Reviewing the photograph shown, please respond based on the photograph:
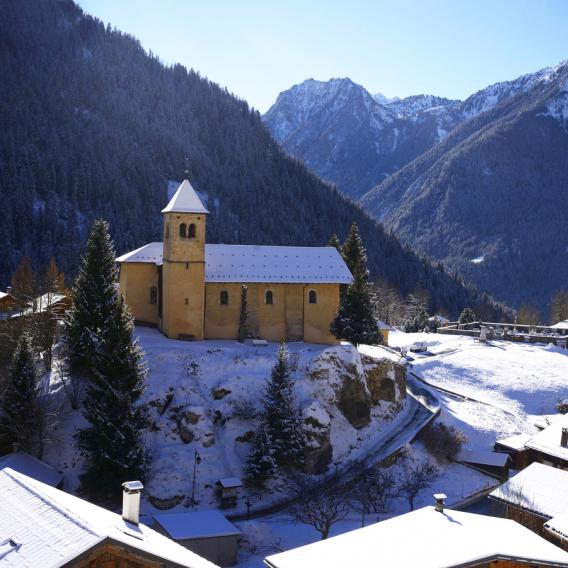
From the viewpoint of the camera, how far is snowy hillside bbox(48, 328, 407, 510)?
43375mm

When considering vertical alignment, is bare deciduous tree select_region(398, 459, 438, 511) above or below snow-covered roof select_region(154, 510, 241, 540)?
below

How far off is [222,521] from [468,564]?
19.5 m

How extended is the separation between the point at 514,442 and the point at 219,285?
28219 mm

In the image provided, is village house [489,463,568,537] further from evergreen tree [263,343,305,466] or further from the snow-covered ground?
evergreen tree [263,343,305,466]

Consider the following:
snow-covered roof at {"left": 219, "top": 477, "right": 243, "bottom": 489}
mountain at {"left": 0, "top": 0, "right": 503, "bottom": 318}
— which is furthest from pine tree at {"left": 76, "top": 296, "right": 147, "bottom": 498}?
mountain at {"left": 0, "top": 0, "right": 503, "bottom": 318}

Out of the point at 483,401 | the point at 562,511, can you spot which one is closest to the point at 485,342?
the point at 483,401

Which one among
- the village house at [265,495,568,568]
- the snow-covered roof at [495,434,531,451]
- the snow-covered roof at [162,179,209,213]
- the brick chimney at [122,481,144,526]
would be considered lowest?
the snow-covered roof at [495,434,531,451]

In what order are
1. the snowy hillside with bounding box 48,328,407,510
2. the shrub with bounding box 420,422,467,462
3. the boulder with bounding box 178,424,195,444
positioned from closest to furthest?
the snowy hillside with bounding box 48,328,407,510, the boulder with bounding box 178,424,195,444, the shrub with bounding box 420,422,467,462

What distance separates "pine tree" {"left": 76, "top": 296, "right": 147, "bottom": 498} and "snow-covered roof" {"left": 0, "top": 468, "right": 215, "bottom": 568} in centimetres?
2060

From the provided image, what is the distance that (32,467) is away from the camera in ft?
131

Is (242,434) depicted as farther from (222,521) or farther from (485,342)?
(485,342)

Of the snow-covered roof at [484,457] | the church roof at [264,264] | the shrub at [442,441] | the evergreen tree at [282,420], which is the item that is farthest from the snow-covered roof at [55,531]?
the snow-covered roof at [484,457]

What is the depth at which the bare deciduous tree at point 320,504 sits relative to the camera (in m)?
38.1

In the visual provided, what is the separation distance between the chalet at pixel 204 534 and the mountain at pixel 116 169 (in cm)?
9455
